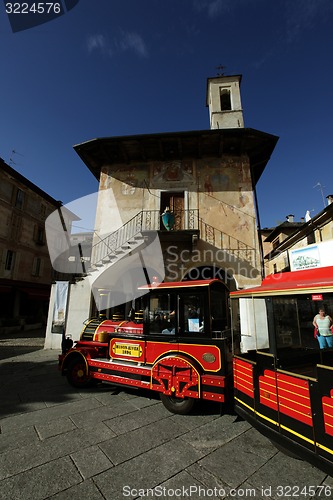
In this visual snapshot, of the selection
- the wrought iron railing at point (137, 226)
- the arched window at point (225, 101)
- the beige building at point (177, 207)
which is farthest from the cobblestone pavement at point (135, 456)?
the arched window at point (225, 101)

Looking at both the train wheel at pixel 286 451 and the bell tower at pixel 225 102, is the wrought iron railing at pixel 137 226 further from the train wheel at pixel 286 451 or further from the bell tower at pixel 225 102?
the train wheel at pixel 286 451

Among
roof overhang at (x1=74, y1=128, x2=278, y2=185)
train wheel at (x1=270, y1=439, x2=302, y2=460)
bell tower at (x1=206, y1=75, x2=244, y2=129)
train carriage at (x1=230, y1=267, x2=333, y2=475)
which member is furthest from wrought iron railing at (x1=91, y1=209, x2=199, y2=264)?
train wheel at (x1=270, y1=439, x2=302, y2=460)

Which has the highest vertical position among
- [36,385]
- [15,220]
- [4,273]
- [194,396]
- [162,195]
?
[15,220]

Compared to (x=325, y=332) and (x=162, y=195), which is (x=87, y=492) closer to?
(x=325, y=332)

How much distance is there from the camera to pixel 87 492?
2557mm

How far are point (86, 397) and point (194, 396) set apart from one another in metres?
2.65

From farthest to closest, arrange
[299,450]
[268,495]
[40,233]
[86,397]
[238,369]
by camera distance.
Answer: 1. [40,233]
2. [86,397]
3. [238,369]
4. [299,450]
5. [268,495]

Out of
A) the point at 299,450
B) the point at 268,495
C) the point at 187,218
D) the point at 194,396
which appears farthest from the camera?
the point at 187,218

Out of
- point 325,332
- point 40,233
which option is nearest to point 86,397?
point 325,332

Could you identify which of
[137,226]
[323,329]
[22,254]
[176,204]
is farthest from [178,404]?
[22,254]

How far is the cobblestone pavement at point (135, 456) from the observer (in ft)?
8.55

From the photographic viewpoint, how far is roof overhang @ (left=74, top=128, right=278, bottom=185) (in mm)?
11945

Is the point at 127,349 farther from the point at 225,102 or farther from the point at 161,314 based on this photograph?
the point at 225,102

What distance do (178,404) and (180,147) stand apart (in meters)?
11.6
